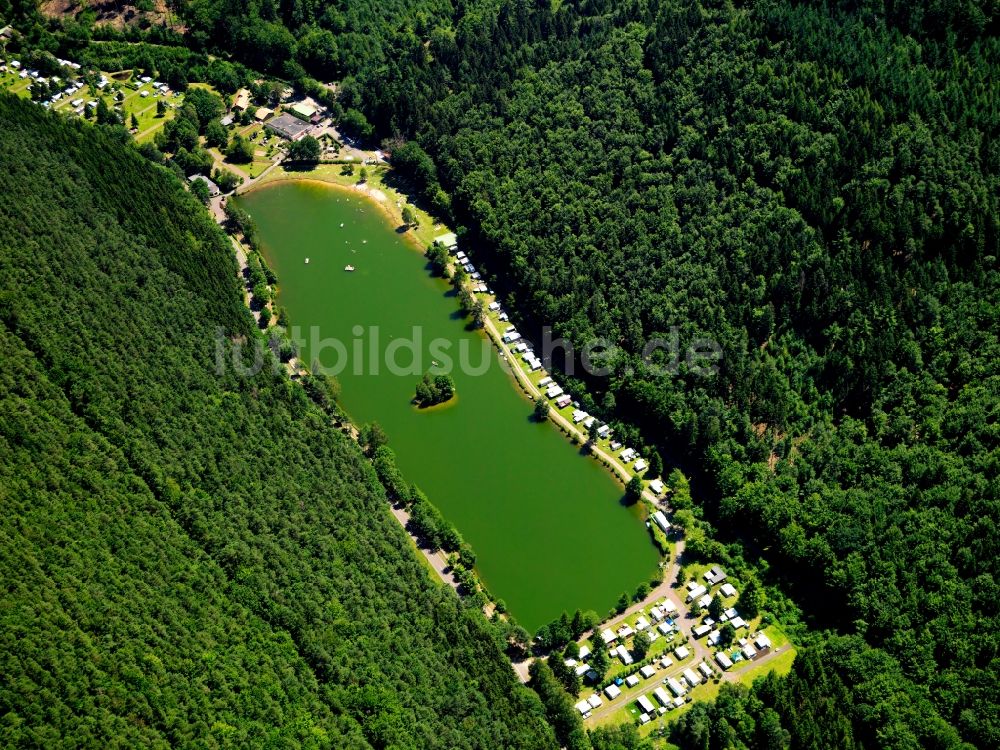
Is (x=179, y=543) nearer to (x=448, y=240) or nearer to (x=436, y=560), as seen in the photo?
(x=436, y=560)

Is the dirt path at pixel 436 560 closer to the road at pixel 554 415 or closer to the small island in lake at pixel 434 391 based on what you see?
the small island in lake at pixel 434 391

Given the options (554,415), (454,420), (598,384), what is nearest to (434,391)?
(454,420)

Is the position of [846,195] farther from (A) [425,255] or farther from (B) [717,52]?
(A) [425,255]

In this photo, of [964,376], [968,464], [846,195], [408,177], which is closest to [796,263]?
[846,195]

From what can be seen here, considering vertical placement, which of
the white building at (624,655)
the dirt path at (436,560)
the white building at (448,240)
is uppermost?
the white building at (448,240)

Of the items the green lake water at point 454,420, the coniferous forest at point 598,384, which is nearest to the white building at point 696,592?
the coniferous forest at point 598,384

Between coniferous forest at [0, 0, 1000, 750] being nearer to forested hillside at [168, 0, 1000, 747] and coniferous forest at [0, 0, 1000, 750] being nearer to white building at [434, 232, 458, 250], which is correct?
forested hillside at [168, 0, 1000, 747]

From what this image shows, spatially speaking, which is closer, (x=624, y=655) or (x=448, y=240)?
(x=624, y=655)
